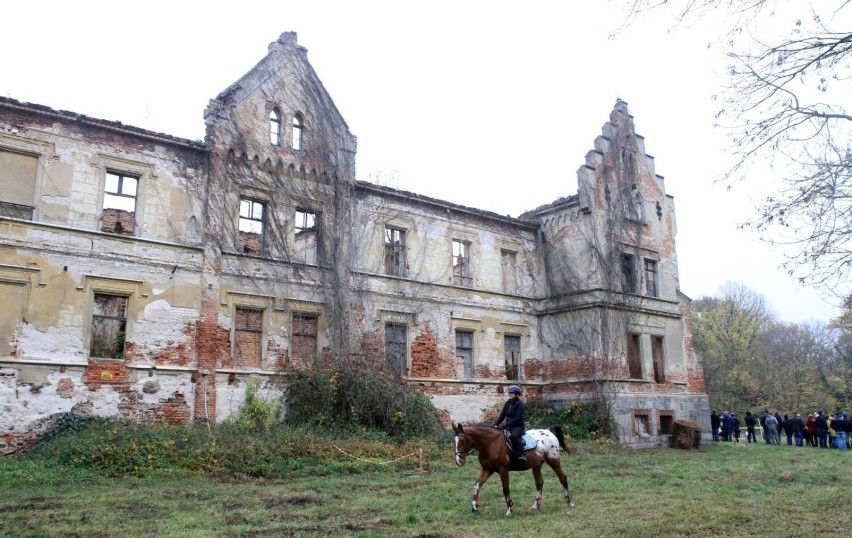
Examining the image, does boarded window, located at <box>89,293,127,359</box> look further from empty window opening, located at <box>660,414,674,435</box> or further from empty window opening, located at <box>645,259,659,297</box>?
empty window opening, located at <box>645,259,659,297</box>

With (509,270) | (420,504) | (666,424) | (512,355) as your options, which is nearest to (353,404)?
(420,504)

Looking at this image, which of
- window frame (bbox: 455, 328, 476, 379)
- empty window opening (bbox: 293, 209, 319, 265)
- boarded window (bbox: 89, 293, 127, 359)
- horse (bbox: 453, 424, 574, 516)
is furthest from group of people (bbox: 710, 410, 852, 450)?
boarded window (bbox: 89, 293, 127, 359)

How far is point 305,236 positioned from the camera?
2408 cm

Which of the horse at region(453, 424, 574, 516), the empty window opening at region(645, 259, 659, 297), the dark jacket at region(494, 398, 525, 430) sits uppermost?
the empty window opening at region(645, 259, 659, 297)

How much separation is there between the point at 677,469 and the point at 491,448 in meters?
8.78

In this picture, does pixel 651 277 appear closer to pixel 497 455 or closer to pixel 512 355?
pixel 512 355

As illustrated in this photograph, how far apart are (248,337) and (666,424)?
18445 millimetres

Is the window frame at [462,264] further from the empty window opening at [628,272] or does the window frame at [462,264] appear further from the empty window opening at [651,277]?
the empty window opening at [651,277]

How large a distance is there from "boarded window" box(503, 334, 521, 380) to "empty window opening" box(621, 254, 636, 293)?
17.6 ft

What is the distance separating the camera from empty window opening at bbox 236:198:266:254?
22717 mm

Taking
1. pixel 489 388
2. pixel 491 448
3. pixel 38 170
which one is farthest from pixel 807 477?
pixel 38 170

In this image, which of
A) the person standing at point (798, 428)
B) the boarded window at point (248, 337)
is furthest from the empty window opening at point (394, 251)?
the person standing at point (798, 428)

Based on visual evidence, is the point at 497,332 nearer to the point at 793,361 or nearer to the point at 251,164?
the point at 251,164

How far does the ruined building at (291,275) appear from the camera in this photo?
1914 cm
